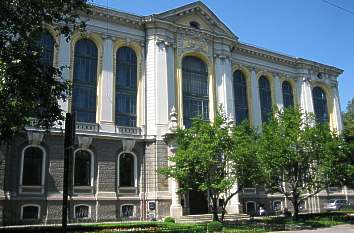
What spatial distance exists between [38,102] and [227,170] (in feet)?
57.7

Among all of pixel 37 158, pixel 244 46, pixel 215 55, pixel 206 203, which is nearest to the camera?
pixel 37 158

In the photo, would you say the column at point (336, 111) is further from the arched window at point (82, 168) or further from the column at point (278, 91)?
the arched window at point (82, 168)

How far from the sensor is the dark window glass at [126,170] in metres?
37.2

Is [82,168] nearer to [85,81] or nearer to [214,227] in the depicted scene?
[85,81]

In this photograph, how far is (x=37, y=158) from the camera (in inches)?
1316

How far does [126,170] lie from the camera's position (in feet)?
124

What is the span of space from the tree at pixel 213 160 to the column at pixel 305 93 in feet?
79.5

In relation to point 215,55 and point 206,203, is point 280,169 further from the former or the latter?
point 215,55

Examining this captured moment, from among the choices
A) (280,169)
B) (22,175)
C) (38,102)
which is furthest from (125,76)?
(38,102)

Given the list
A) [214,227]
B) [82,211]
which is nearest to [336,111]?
[214,227]

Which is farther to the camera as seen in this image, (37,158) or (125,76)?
(125,76)

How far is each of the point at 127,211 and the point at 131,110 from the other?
961 centimetres

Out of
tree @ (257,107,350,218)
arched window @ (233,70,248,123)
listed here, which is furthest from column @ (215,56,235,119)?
tree @ (257,107,350,218)

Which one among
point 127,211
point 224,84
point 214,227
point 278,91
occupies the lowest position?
point 214,227
